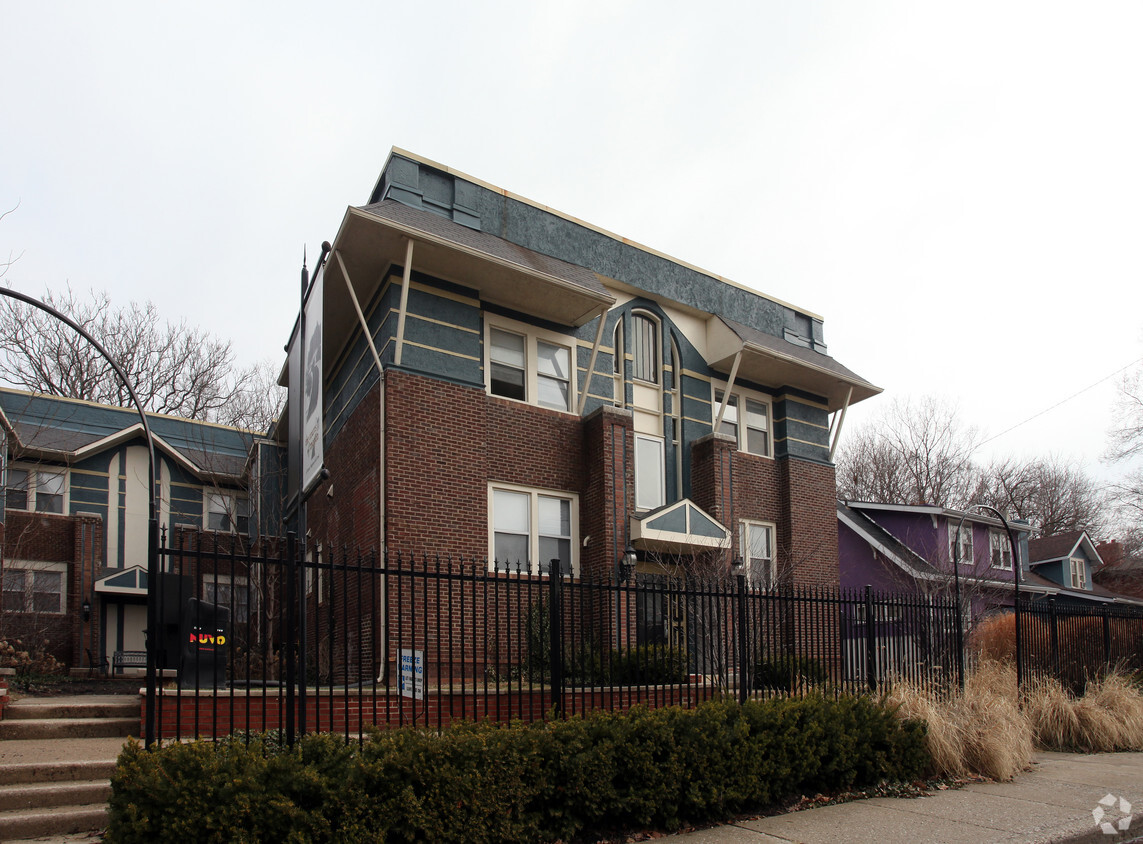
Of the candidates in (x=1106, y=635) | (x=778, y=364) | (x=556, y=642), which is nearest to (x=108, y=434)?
(x=778, y=364)

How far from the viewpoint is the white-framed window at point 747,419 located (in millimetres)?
19375

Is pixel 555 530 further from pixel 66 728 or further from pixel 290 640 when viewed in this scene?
pixel 290 640

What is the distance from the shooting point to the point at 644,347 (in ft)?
61.1

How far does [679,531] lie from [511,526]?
3158 mm

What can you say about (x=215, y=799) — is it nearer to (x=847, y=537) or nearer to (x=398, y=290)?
(x=398, y=290)

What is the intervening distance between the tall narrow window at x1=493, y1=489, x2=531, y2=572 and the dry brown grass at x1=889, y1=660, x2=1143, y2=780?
22.9 feet

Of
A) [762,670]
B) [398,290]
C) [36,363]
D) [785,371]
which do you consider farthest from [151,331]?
[762,670]

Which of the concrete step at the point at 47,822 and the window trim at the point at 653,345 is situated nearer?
the concrete step at the point at 47,822

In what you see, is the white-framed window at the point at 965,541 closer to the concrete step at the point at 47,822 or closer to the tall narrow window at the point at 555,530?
the tall narrow window at the point at 555,530

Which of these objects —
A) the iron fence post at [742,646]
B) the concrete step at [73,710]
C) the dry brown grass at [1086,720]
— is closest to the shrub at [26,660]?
the concrete step at [73,710]

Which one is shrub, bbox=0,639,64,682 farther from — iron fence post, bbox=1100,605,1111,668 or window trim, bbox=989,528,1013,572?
window trim, bbox=989,528,1013,572

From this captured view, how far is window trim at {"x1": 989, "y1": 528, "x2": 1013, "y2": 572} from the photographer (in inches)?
1239

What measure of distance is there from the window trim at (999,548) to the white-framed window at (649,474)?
60.6 feet

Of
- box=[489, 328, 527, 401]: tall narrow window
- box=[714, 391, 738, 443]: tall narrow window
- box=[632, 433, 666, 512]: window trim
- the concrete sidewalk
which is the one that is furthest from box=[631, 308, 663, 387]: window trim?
the concrete sidewalk
